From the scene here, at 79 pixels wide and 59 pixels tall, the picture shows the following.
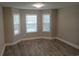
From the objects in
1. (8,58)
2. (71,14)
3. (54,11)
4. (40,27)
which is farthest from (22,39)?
(8,58)

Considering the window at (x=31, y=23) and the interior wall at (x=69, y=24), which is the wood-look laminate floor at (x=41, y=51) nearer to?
the interior wall at (x=69, y=24)

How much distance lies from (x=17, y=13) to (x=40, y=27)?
180 cm

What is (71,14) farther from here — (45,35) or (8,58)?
(8,58)

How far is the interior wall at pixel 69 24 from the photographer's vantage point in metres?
4.81

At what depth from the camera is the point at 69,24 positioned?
537 cm


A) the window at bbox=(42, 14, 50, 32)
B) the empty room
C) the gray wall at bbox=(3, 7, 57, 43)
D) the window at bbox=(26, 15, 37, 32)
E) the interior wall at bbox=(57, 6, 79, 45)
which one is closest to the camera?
the interior wall at bbox=(57, 6, 79, 45)

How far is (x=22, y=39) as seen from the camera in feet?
21.7

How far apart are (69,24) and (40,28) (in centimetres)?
226

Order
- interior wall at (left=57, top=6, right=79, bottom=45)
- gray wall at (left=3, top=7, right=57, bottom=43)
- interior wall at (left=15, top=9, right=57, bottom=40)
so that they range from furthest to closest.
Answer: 1. interior wall at (left=15, top=9, right=57, bottom=40)
2. gray wall at (left=3, top=7, right=57, bottom=43)
3. interior wall at (left=57, top=6, right=79, bottom=45)

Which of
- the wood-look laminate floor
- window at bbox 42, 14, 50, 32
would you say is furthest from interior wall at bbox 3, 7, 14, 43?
window at bbox 42, 14, 50, 32

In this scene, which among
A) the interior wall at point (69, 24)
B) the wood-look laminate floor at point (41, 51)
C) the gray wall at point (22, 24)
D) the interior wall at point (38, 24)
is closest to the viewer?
the wood-look laminate floor at point (41, 51)

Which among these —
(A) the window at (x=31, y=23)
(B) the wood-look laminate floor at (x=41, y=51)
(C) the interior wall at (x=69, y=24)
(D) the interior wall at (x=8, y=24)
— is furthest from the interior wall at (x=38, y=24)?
(B) the wood-look laminate floor at (x=41, y=51)

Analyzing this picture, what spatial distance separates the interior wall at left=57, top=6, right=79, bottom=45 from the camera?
15.8 feet

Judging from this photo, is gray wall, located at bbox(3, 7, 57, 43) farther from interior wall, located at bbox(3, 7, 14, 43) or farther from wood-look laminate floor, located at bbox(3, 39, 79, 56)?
wood-look laminate floor, located at bbox(3, 39, 79, 56)
